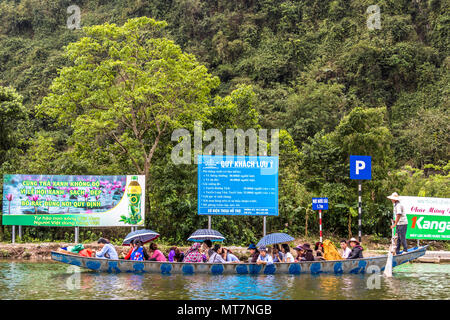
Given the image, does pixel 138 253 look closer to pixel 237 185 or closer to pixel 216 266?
pixel 216 266

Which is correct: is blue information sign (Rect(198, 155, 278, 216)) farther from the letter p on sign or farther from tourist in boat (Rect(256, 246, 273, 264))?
tourist in boat (Rect(256, 246, 273, 264))

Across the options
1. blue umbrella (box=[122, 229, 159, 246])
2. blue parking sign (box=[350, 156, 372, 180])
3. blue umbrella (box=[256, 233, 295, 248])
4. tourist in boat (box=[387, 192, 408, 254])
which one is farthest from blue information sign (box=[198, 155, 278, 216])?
tourist in boat (box=[387, 192, 408, 254])

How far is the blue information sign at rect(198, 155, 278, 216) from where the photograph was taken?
20.2 m

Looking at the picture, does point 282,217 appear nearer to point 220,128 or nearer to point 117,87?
point 220,128

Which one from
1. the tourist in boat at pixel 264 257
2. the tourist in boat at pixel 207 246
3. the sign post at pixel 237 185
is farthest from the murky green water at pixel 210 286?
the sign post at pixel 237 185

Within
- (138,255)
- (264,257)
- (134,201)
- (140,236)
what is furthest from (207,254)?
(134,201)

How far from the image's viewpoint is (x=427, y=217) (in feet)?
70.1

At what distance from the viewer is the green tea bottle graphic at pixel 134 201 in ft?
68.6

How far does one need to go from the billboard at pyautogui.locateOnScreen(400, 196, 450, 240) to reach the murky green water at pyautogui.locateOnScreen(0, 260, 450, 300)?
15.4 feet

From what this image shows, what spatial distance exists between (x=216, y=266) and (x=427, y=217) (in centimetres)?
1072

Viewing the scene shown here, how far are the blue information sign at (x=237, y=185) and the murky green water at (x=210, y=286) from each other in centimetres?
545

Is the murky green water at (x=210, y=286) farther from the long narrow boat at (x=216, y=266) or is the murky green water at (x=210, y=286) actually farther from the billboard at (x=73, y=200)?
the billboard at (x=73, y=200)

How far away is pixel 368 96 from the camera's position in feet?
136

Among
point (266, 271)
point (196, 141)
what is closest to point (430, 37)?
point (196, 141)
